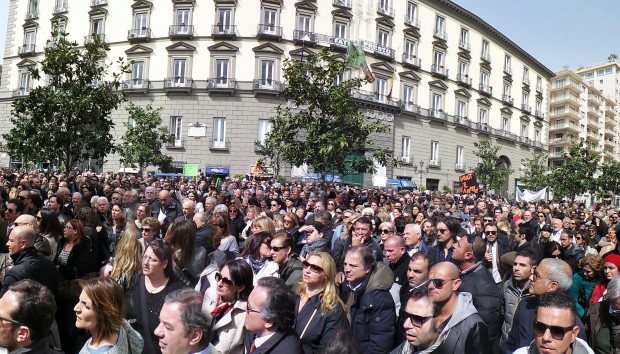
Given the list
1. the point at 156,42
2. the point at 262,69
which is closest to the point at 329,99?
the point at 262,69

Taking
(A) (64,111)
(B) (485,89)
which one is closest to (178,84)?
(A) (64,111)

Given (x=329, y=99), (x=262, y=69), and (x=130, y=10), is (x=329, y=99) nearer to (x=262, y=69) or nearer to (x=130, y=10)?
(x=262, y=69)

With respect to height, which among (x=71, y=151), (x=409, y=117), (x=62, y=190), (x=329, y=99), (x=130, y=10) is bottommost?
(x=62, y=190)

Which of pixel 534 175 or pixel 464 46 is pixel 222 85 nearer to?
pixel 464 46

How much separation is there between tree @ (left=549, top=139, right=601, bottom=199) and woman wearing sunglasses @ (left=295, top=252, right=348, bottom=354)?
1434 inches

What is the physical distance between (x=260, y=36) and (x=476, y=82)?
79.5 feet

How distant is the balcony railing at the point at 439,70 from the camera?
4409 centimetres

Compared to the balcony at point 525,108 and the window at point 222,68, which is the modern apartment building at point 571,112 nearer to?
the balcony at point 525,108

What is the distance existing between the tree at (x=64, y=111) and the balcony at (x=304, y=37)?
23.0 m

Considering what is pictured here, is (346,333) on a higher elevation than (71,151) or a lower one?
lower

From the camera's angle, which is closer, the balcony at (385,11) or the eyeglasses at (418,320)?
the eyeglasses at (418,320)

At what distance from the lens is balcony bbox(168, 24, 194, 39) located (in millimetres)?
35344

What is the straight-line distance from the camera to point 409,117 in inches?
1654

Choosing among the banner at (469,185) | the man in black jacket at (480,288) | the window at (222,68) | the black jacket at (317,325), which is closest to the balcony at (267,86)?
the window at (222,68)
